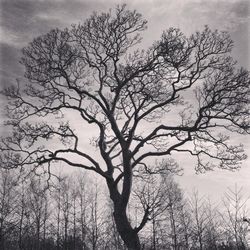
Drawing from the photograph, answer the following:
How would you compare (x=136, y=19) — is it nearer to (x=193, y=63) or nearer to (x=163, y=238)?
(x=193, y=63)

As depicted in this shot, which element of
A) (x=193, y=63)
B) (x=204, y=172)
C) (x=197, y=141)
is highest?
(x=193, y=63)

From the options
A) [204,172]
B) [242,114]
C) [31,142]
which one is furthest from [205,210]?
[31,142]

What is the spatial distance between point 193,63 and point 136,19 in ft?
9.90

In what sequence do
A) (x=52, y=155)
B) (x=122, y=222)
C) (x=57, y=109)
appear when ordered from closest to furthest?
(x=122, y=222), (x=52, y=155), (x=57, y=109)

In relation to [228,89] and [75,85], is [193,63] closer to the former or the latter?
[228,89]

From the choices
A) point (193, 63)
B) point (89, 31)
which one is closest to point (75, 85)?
point (89, 31)

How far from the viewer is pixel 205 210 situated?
102 feet

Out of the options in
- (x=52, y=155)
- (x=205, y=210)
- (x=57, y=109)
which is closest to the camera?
(x=52, y=155)

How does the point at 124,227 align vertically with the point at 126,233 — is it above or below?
above

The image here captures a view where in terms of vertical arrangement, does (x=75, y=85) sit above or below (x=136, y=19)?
below

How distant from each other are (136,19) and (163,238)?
26.9 metres

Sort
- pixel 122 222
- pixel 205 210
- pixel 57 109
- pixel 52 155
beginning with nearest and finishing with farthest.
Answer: pixel 122 222
pixel 52 155
pixel 57 109
pixel 205 210

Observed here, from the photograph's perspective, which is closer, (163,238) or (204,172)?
(204,172)

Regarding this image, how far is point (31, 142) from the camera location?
41.8 ft
